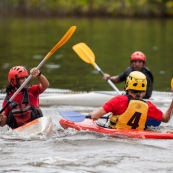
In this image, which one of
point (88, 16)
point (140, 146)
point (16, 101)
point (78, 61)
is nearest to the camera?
point (140, 146)

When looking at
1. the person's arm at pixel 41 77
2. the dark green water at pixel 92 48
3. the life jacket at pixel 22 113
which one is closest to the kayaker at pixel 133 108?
the person's arm at pixel 41 77

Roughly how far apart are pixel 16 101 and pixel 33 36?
28.9m

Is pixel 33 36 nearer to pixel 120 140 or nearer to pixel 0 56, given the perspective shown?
pixel 0 56

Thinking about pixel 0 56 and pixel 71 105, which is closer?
pixel 71 105

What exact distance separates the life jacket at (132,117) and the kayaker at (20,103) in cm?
141

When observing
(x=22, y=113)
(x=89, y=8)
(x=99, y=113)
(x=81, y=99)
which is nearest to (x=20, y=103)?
(x=22, y=113)

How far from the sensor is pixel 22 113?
38.0ft

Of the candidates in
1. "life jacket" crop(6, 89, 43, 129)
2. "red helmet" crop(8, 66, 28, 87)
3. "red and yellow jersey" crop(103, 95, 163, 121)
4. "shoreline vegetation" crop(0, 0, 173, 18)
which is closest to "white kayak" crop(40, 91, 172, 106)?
"life jacket" crop(6, 89, 43, 129)

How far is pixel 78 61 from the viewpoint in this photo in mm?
27281

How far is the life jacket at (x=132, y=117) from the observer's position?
35.4ft

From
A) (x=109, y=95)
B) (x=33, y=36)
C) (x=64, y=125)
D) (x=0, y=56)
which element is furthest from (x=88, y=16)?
(x=64, y=125)

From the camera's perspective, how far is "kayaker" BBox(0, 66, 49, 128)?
37.6 feet

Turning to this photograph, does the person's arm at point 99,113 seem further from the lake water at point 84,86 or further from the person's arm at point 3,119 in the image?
the person's arm at point 3,119

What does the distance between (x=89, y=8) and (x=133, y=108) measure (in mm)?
59504
